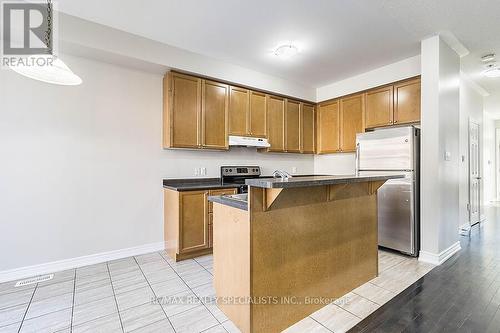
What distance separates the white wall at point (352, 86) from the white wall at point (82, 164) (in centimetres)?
292

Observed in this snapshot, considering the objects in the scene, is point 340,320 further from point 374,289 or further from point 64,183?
point 64,183

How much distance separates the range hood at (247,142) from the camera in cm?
382

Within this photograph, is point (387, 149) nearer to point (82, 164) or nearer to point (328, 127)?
point (328, 127)

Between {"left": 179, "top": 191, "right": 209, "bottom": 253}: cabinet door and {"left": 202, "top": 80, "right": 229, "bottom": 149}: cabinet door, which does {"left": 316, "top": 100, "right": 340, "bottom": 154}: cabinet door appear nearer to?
{"left": 202, "top": 80, "right": 229, "bottom": 149}: cabinet door

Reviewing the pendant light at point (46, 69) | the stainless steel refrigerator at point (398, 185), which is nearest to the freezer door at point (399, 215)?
the stainless steel refrigerator at point (398, 185)

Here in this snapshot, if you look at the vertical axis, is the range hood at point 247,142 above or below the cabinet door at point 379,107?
below

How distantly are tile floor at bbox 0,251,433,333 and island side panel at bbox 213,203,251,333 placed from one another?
14 centimetres

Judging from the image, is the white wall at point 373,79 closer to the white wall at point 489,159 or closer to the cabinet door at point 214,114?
the cabinet door at point 214,114

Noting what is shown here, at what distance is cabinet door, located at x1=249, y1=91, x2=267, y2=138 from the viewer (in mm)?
4090

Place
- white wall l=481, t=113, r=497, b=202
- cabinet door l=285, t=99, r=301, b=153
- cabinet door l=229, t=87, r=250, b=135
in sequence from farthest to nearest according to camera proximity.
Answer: white wall l=481, t=113, r=497, b=202, cabinet door l=285, t=99, r=301, b=153, cabinet door l=229, t=87, r=250, b=135

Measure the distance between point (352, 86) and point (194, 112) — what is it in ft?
9.57

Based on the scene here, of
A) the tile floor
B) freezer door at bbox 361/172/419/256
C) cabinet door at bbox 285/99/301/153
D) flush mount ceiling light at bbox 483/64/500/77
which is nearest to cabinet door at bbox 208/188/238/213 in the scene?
the tile floor

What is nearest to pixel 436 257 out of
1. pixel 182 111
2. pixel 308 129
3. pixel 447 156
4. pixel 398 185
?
pixel 398 185

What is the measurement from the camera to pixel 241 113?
396cm
